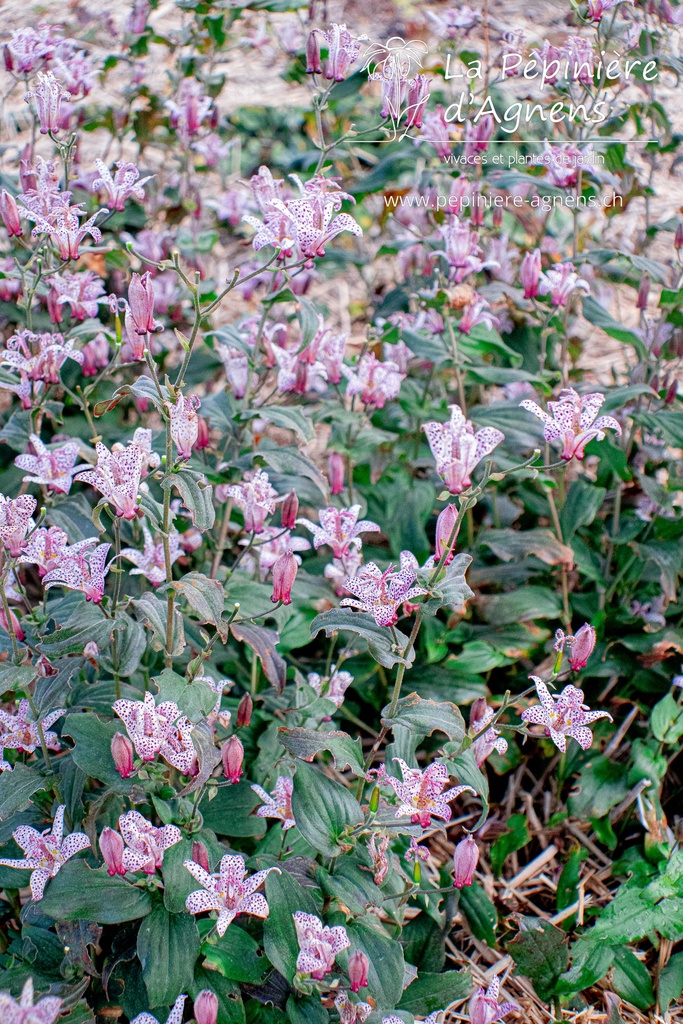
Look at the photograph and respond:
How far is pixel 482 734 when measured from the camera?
1282 millimetres

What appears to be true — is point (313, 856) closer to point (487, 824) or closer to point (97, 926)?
point (97, 926)

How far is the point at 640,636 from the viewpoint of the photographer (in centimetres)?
183

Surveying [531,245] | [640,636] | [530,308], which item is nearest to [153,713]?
[640,636]

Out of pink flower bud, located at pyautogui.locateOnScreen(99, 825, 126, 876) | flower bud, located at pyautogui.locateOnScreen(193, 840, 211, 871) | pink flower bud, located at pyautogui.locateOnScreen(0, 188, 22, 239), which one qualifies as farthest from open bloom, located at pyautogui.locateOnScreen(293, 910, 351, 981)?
pink flower bud, located at pyautogui.locateOnScreen(0, 188, 22, 239)

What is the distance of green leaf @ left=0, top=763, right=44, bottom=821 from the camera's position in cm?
126

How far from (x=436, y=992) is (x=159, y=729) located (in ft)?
2.00

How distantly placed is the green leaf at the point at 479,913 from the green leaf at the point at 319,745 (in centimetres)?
45

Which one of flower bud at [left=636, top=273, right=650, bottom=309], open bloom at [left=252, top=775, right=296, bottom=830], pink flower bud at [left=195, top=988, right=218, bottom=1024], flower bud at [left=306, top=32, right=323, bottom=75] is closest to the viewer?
pink flower bud at [left=195, top=988, right=218, bottom=1024]

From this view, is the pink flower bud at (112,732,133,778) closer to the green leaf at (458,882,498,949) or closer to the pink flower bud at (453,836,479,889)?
the pink flower bud at (453,836,479,889)

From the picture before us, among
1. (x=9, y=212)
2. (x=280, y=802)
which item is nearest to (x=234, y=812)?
(x=280, y=802)

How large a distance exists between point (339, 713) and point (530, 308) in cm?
99

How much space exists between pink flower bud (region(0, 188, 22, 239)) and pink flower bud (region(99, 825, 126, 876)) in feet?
3.38

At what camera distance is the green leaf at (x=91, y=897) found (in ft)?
3.87

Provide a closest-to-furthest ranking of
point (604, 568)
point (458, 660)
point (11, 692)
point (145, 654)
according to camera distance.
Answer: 1. point (11, 692)
2. point (145, 654)
3. point (458, 660)
4. point (604, 568)
